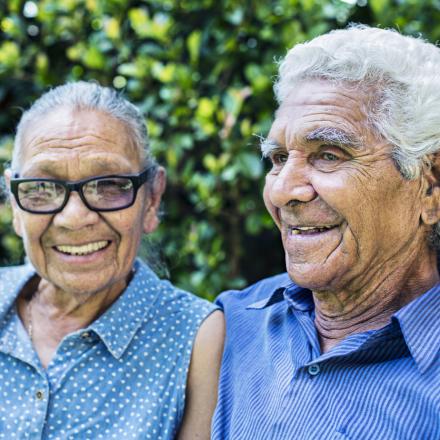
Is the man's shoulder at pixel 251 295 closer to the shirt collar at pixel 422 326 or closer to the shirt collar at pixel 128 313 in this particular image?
the shirt collar at pixel 128 313

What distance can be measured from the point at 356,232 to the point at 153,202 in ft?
3.11

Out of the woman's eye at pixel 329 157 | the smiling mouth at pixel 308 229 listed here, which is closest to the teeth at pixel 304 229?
the smiling mouth at pixel 308 229

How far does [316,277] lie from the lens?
6.76 ft

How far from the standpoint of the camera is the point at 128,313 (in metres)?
2.51

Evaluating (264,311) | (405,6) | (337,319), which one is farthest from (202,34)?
(337,319)

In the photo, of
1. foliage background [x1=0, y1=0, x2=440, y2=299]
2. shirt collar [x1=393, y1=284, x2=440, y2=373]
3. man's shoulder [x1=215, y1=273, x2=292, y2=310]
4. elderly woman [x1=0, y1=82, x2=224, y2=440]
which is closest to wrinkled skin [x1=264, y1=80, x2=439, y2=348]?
shirt collar [x1=393, y1=284, x2=440, y2=373]

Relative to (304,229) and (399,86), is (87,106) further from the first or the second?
(399,86)

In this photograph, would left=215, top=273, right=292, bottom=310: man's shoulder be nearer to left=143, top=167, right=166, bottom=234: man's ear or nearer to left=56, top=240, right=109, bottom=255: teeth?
left=143, top=167, right=166, bottom=234: man's ear

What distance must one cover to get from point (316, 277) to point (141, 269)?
871 millimetres

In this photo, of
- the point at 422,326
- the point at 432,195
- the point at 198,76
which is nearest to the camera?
the point at 422,326

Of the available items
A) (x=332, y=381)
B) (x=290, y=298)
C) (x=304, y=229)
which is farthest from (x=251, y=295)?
(x=332, y=381)

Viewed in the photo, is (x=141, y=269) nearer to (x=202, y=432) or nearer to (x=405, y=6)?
(x=202, y=432)

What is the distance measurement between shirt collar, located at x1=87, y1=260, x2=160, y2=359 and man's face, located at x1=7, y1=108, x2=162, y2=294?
10cm

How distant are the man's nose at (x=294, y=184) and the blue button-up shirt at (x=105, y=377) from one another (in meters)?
0.65
